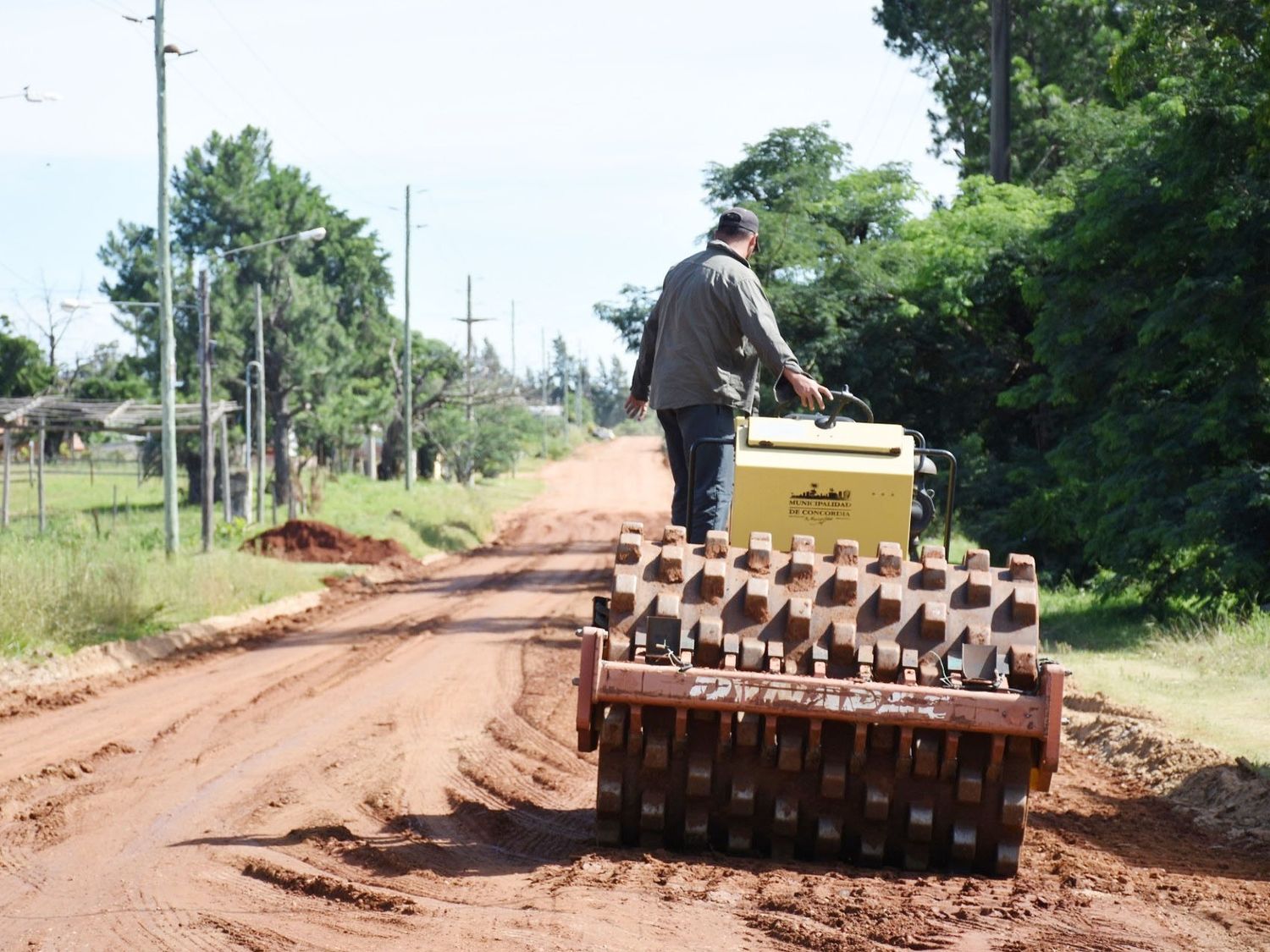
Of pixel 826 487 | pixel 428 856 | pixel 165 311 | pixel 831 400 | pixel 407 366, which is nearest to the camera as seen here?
pixel 428 856

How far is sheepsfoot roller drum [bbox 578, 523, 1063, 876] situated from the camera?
5.82 metres

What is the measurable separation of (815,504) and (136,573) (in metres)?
13.6

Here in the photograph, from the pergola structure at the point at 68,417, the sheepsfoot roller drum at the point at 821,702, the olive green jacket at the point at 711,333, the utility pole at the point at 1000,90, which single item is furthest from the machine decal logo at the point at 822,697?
the utility pole at the point at 1000,90

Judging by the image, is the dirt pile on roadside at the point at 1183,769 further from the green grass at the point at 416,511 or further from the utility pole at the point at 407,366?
the utility pole at the point at 407,366

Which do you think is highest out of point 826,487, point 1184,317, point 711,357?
point 1184,317

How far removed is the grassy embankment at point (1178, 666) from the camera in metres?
11.0

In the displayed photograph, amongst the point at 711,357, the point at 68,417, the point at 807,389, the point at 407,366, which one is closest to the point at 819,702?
the point at 807,389

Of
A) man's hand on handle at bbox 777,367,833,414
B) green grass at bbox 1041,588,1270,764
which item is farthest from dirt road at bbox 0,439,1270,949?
man's hand on handle at bbox 777,367,833,414

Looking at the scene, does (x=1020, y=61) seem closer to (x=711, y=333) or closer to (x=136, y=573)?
(x=136, y=573)

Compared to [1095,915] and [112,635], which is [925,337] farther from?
[1095,915]

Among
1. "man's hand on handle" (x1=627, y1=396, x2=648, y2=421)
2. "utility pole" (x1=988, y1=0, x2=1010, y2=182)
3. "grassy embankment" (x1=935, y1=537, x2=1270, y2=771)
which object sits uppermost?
"utility pole" (x1=988, y1=0, x2=1010, y2=182)

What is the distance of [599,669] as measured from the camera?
19.3 ft

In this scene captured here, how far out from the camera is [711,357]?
727 centimetres

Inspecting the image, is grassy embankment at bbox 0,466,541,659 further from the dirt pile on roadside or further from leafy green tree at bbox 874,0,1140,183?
leafy green tree at bbox 874,0,1140,183
